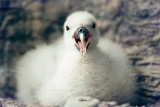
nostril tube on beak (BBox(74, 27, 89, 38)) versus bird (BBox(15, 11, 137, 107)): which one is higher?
nostril tube on beak (BBox(74, 27, 89, 38))

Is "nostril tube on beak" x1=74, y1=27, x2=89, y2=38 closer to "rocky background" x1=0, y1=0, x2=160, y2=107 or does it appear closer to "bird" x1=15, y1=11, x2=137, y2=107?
"bird" x1=15, y1=11, x2=137, y2=107

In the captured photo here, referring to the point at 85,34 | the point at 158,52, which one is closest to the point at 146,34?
the point at 158,52

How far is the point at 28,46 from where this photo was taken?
4.87 meters

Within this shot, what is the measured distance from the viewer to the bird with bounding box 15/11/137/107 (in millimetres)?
3223

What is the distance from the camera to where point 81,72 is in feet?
10.8

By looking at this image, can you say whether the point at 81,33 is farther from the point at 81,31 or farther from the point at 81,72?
the point at 81,72

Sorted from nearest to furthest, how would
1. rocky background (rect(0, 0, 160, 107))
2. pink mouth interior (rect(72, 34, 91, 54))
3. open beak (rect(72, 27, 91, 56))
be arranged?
open beak (rect(72, 27, 91, 56)) → pink mouth interior (rect(72, 34, 91, 54)) → rocky background (rect(0, 0, 160, 107))

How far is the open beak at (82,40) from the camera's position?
3.03 metres

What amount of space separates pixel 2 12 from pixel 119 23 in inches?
83.4

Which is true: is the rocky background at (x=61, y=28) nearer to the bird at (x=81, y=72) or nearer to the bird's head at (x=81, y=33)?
the bird at (x=81, y=72)

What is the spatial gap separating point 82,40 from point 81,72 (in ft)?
1.54

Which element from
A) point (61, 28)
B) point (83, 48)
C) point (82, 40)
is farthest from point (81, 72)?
point (61, 28)

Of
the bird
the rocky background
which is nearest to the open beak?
the bird

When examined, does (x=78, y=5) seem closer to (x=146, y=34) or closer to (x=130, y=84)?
(x=146, y=34)
